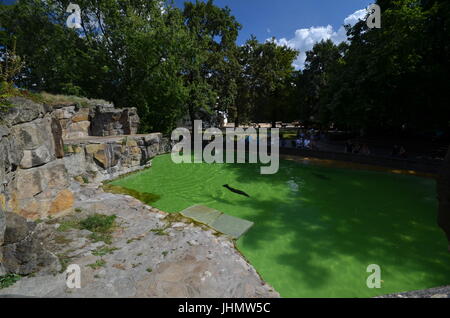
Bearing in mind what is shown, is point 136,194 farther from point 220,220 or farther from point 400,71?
point 400,71

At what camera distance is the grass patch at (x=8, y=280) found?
3329 millimetres

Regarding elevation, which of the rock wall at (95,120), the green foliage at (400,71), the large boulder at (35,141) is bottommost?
the large boulder at (35,141)

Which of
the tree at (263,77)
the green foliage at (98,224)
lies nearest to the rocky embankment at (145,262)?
the green foliage at (98,224)

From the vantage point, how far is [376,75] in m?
13.4

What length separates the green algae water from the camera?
460 cm

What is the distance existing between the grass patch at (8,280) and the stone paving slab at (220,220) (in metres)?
4.06

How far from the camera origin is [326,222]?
6996mm

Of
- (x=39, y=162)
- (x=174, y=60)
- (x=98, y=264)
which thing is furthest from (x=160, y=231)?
(x=174, y=60)

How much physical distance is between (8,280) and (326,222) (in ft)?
25.7

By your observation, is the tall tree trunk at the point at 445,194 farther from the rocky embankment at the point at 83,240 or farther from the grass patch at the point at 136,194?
the grass patch at the point at 136,194

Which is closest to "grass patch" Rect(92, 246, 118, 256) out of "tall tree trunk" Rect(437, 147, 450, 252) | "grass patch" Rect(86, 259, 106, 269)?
"grass patch" Rect(86, 259, 106, 269)

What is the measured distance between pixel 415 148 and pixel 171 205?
749 inches
